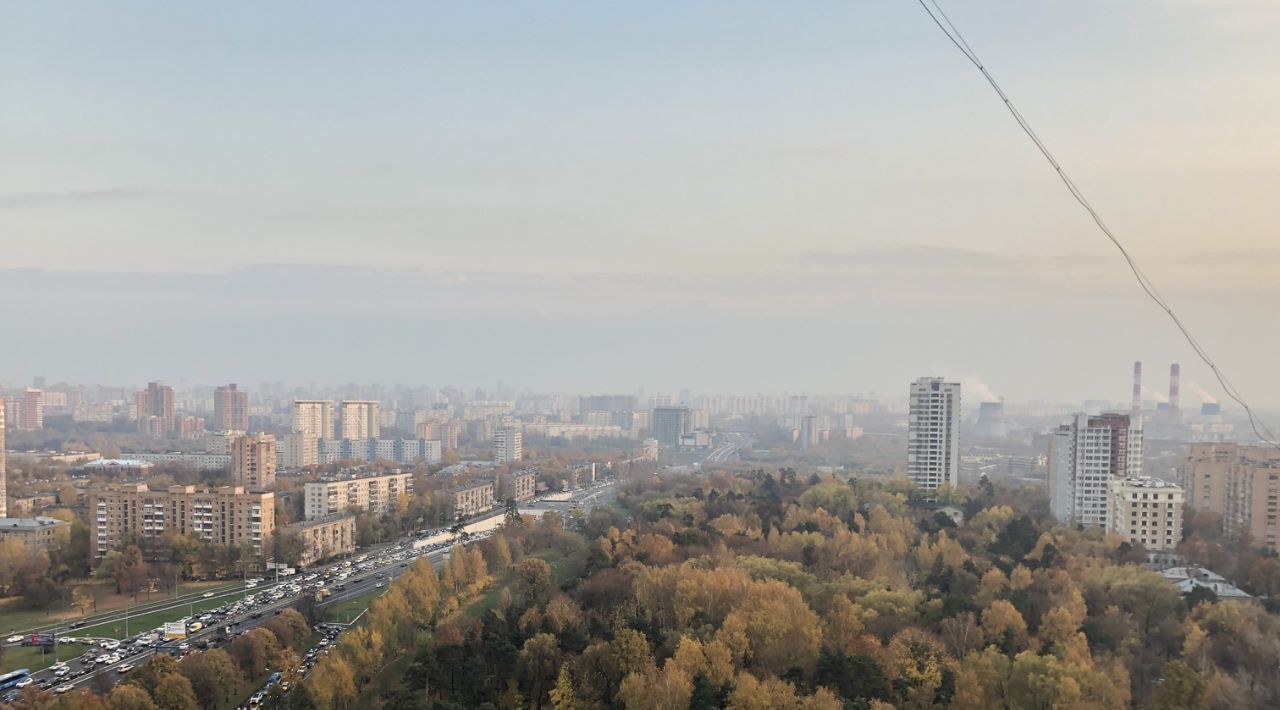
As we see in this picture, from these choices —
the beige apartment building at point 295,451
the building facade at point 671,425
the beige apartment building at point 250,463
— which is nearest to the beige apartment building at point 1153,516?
the beige apartment building at point 250,463

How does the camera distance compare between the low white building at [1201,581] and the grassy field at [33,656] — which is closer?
the grassy field at [33,656]

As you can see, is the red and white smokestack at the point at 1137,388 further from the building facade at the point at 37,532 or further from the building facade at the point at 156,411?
the building facade at the point at 156,411

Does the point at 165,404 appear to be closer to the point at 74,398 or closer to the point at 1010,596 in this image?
the point at 74,398

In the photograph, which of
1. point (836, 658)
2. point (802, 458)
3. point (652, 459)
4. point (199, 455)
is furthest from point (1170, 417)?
point (199, 455)

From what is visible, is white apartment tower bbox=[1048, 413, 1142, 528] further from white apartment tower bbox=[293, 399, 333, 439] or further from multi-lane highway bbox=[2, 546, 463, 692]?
white apartment tower bbox=[293, 399, 333, 439]

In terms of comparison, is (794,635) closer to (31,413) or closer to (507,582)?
(507,582)

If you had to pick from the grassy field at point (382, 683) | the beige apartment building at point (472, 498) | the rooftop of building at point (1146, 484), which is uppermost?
the rooftop of building at point (1146, 484)

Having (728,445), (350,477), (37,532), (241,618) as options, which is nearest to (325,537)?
(37,532)

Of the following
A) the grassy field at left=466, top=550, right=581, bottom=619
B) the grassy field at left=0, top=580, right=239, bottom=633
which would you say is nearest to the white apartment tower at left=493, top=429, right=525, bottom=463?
the grassy field at left=0, top=580, right=239, bottom=633
